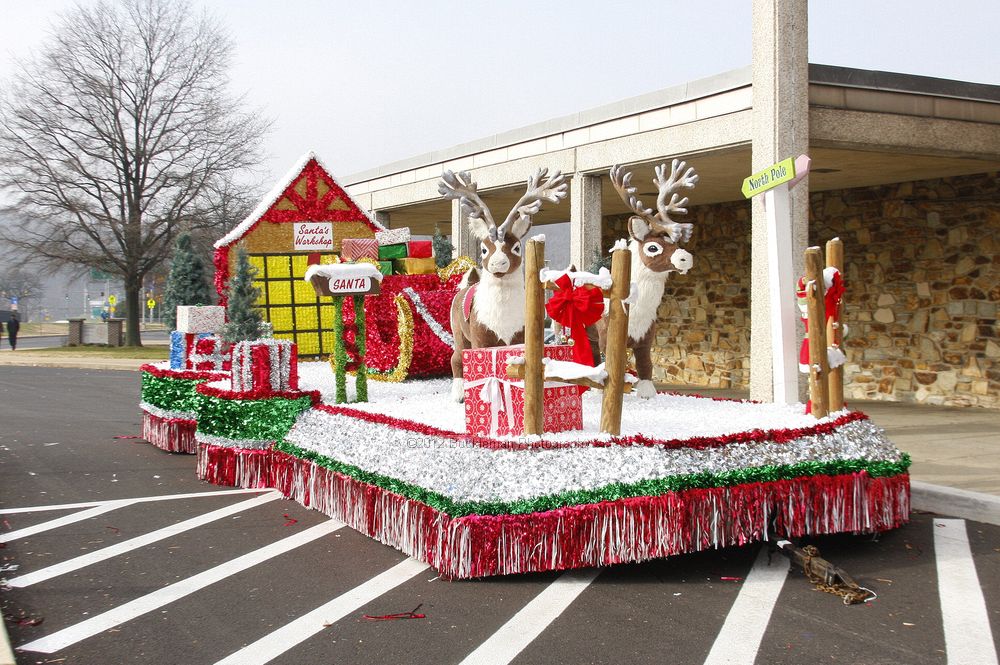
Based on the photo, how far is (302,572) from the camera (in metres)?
5.01

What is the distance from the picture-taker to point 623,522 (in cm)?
467

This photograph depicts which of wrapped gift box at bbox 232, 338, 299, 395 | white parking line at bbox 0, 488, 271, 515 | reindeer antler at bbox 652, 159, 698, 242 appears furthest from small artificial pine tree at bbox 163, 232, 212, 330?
reindeer antler at bbox 652, 159, 698, 242

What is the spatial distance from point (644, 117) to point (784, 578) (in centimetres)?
817

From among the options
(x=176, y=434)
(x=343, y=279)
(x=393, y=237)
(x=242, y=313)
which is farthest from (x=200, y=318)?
(x=343, y=279)

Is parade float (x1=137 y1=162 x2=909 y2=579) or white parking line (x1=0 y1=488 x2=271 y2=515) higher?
parade float (x1=137 y1=162 x2=909 y2=579)

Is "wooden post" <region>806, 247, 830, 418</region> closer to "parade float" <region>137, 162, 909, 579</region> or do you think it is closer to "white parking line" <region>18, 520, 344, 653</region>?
"parade float" <region>137, 162, 909, 579</region>

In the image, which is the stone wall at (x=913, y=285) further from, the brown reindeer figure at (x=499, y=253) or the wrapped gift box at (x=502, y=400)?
the wrapped gift box at (x=502, y=400)

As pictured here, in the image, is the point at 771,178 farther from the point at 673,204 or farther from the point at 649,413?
the point at 649,413

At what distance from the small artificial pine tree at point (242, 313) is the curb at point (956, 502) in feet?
18.5

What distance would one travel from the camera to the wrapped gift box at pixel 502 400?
5242mm

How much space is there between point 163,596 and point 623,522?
2.50m

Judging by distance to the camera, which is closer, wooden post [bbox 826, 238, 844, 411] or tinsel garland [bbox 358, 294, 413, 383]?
wooden post [bbox 826, 238, 844, 411]

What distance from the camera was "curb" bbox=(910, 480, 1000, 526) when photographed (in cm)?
602

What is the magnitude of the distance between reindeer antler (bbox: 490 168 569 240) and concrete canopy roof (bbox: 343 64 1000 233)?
4.37m
